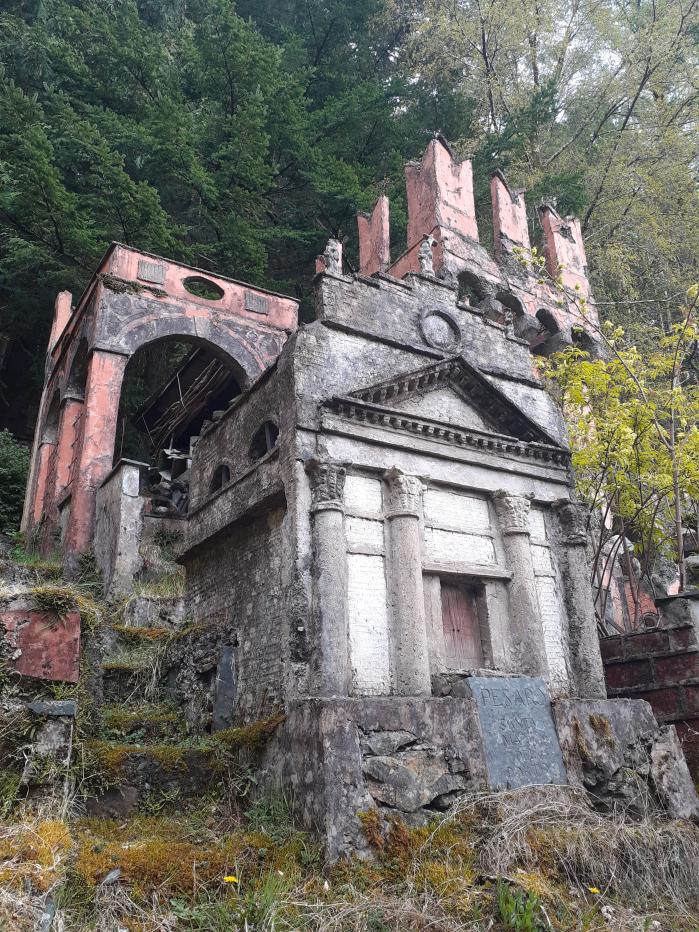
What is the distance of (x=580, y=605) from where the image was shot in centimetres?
1169

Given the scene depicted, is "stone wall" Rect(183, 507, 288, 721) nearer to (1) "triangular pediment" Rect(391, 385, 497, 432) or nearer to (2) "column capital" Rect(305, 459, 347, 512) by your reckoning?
(2) "column capital" Rect(305, 459, 347, 512)

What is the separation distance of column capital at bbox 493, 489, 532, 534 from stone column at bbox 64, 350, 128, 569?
791 centimetres

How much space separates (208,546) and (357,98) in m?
19.8

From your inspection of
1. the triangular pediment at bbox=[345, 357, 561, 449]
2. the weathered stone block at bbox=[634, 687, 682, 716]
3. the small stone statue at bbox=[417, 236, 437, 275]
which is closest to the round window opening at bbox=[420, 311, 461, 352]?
the triangular pediment at bbox=[345, 357, 561, 449]

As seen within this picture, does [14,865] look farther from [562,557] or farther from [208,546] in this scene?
[562,557]

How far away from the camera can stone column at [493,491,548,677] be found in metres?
10.6

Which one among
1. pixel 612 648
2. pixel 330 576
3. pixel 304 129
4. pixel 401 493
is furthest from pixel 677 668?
pixel 304 129

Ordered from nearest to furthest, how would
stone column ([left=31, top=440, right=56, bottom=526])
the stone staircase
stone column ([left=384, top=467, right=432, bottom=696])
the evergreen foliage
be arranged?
the stone staircase < stone column ([left=384, top=467, right=432, bottom=696]) < stone column ([left=31, top=440, right=56, bottom=526]) < the evergreen foliage

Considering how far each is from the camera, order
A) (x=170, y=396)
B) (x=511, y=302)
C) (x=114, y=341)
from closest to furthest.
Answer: (x=114, y=341) → (x=511, y=302) → (x=170, y=396)

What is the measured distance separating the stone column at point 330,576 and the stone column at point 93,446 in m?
6.71

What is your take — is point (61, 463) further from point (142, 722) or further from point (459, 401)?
point (459, 401)

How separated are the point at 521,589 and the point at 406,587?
219 cm

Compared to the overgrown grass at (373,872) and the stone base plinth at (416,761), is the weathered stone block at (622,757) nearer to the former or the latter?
the stone base plinth at (416,761)

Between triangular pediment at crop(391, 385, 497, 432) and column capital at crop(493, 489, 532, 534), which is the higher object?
triangular pediment at crop(391, 385, 497, 432)
